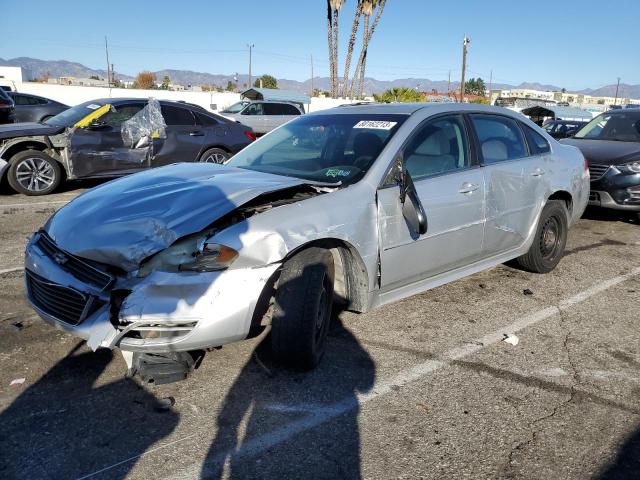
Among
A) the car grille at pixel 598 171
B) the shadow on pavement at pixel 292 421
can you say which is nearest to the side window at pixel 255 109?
the car grille at pixel 598 171

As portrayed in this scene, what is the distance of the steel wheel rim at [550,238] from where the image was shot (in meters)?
5.14

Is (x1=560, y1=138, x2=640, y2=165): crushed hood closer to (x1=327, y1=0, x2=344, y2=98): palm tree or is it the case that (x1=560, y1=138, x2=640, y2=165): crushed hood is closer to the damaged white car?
the damaged white car

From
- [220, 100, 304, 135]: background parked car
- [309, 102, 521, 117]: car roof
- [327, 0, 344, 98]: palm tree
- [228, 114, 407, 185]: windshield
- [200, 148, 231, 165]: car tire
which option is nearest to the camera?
[228, 114, 407, 185]: windshield

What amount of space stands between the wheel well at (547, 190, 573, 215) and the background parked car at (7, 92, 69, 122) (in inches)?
675

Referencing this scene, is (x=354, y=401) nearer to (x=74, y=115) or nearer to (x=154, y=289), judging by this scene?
(x=154, y=289)

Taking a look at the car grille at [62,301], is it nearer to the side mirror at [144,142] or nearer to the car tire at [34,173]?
the car tire at [34,173]

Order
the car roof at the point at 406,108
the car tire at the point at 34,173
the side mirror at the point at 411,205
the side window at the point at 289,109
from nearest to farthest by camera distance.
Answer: the side mirror at the point at 411,205 → the car roof at the point at 406,108 → the car tire at the point at 34,173 → the side window at the point at 289,109

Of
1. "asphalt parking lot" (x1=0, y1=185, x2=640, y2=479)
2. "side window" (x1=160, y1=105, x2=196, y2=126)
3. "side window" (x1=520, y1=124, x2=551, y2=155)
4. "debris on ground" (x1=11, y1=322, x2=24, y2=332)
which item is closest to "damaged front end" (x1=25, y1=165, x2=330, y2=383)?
"asphalt parking lot" (x1=0, y1=185, x2=640, y2=479)

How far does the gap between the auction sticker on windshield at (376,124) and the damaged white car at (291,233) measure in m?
0.01

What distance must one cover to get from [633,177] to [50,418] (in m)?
7.33

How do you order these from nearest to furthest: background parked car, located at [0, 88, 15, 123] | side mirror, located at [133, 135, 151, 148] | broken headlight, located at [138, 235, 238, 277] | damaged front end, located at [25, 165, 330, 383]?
damaged front end, located at [25, 165, 330, 383] < broken headlight, located at [138, 235, 238, 277] < side mirror, located at [133, 135, 151, 148] < background parked car, located at [0, 88, 15, 123]

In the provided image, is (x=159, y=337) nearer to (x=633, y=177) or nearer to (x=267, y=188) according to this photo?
(x=267, y=188)

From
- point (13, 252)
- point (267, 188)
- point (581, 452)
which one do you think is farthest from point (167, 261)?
point (13, 252)

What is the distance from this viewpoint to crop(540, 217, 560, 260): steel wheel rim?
16.9ft
